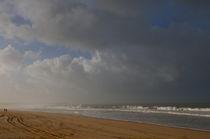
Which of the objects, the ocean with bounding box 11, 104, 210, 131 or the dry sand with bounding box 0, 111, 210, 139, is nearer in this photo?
the dry sand with bounding box 0, 111, 210, 139

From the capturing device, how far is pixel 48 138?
8.95 metres

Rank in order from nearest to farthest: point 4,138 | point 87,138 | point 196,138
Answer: point 4,138
point 87,138
point 196,138

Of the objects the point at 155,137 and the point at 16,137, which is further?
the point at 155,137

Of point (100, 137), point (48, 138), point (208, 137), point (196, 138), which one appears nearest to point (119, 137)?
point (100, 137)

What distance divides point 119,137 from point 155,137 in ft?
7.95

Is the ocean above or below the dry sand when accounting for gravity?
below

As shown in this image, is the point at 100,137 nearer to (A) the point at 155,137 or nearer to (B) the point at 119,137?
(B) the point at 119,137

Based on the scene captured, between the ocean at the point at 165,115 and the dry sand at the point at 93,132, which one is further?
the ocean at the point at 165,115

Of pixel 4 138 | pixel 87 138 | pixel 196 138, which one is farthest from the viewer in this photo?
pixel 196 138

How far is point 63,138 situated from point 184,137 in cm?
798

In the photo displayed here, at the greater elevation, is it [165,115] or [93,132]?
[93,132]

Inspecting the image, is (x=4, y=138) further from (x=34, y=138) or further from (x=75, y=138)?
(x=75, y=138)

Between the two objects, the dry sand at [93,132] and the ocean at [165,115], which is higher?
the dry sand at [93,132]

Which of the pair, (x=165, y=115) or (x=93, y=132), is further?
(x=165, y=115)
